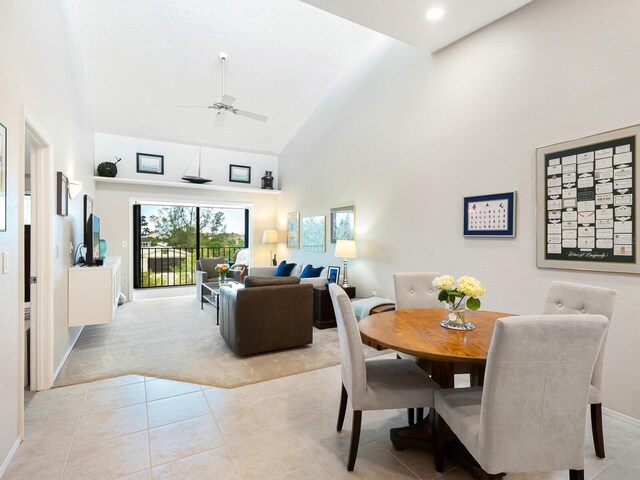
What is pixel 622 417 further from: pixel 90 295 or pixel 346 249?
pixel 90 295

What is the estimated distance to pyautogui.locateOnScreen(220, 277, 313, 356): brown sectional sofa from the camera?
3400 mm

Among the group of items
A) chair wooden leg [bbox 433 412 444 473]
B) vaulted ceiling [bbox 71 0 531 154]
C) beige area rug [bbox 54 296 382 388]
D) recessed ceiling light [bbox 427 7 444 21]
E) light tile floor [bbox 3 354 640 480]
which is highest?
vaulted ceiling [bbox 71 0 531 154]

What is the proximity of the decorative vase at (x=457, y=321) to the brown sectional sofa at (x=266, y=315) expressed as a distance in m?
1.90

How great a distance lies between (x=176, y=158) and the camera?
6.97 metres

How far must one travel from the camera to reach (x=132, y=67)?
16.2 ft

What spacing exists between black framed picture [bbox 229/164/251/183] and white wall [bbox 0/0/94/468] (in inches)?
146

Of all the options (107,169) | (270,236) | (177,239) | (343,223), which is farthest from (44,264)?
(270,236)

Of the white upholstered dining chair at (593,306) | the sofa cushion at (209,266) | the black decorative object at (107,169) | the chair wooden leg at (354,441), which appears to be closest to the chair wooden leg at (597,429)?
the white upholstered dining chair at (593,306)

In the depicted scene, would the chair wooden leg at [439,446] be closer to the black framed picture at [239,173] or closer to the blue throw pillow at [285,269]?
the blue throw pillow at [285,269]

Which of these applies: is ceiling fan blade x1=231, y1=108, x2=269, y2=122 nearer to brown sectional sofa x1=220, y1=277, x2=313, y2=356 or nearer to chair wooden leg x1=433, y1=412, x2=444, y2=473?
brown sectional sofa x1=220, y1=277, x2=313, y2=356

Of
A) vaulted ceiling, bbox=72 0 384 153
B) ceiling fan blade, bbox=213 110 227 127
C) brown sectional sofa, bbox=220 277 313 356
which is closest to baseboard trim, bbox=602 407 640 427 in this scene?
brown sectional sofa, bbox=220 277 313 356

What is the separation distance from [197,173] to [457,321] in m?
6.34

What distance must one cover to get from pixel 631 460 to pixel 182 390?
304 centimetres

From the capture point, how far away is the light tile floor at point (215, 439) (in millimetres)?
1789
